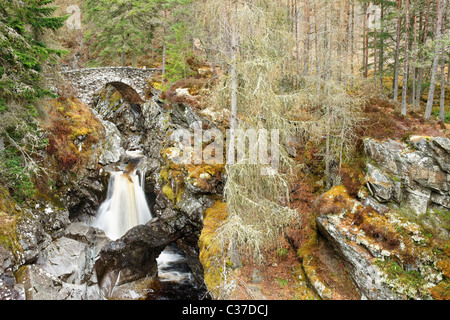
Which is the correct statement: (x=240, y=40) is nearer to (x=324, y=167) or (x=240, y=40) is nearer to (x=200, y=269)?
(x=324, y=167)

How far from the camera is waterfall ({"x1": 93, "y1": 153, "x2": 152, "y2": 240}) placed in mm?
13680

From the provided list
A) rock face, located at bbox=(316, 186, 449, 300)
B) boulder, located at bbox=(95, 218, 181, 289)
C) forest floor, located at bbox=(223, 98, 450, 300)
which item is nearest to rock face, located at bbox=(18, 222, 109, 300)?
boulder, located at bbox=(95, 218, 181, 289)

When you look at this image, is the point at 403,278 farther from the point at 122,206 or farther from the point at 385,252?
the point at 122,206

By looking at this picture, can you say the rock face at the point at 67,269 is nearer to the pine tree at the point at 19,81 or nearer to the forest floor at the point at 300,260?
the pine tree at the point at 19,81

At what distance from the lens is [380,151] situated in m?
8.75

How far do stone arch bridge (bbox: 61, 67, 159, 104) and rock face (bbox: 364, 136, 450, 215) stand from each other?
16861 mm

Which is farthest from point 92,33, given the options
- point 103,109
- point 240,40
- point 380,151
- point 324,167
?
point 380,151

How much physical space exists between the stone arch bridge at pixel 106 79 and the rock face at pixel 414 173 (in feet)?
55.3

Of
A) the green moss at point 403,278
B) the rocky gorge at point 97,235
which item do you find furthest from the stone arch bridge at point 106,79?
the green moss at point 403,278

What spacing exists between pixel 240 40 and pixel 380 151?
21.0ft

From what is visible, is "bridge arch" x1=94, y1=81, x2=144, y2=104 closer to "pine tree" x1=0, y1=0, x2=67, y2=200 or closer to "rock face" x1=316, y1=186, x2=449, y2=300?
"pine tree" x1=0, y1=0, x2=67, y2=200

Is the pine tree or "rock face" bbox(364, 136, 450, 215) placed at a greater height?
the pine tree

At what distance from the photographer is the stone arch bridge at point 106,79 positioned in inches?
688

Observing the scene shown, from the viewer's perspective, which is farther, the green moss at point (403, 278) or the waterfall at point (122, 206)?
the waterfall at point (122, 206)
